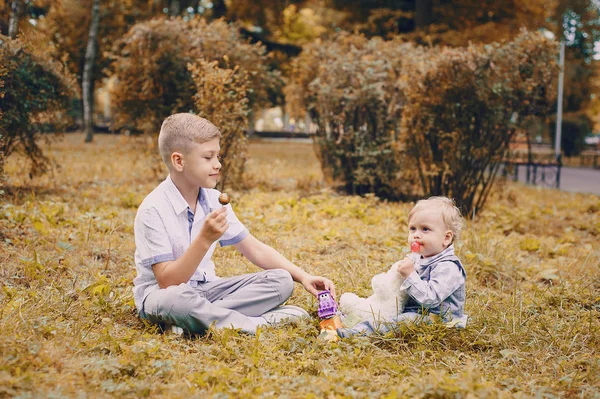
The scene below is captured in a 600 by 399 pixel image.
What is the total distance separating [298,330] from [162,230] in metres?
0.97

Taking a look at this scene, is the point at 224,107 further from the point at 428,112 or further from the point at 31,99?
the point at 428,112

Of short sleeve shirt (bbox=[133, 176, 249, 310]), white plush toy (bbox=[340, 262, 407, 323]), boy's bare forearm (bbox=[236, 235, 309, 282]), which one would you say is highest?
short sleeve shirt (bbox=[133, 176, 249, 310])

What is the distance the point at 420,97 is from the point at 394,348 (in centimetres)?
493

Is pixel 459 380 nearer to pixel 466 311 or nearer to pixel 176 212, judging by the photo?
pixel 466 311

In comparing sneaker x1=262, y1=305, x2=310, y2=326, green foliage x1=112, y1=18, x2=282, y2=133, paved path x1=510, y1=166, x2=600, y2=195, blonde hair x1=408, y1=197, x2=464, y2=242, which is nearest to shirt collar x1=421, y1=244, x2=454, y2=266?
blonde hair x1=408, y1=197, x2=464, y2=242

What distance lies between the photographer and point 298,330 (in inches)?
131

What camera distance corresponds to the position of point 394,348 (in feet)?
10.5

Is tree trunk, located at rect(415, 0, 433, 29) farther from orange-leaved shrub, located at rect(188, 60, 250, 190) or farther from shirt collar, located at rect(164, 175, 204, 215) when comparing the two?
shirt collar, located at rect(164, 175, 204, 215)

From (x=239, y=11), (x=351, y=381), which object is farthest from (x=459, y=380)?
(x=239, y=11)

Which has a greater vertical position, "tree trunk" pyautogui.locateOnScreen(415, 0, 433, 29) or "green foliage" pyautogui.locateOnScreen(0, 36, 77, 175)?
→ "tree trunk" pyautogui.locateOnScreen(415, 0, 433, 29)

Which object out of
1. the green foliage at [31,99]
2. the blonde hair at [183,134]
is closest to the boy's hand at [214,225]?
the blonde hair at [183,134]

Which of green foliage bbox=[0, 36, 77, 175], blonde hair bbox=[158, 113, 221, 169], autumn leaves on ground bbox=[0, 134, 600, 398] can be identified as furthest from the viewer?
green foliage bbox=[0, 36, 77, 175]

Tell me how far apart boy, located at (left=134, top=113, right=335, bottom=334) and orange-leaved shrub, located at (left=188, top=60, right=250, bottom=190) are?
166 inches

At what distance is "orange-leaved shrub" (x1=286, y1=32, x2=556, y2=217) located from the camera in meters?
7.20
